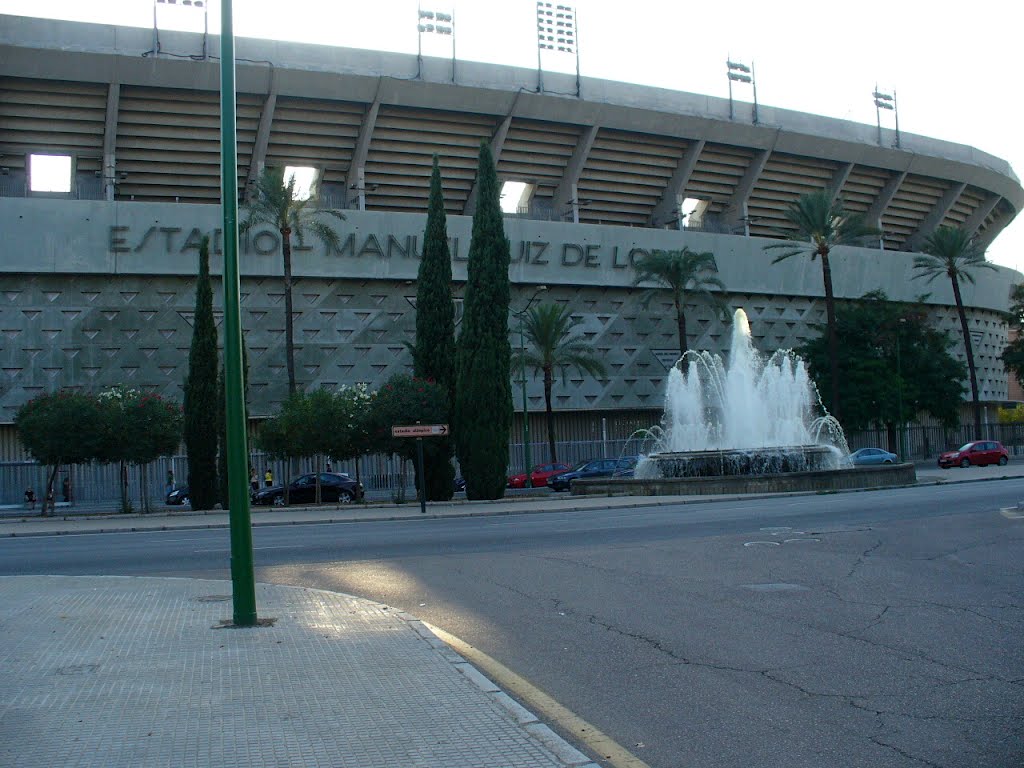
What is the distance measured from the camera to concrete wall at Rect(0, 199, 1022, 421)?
45188 mm

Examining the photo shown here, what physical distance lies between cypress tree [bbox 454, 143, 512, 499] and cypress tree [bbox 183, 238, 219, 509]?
835 centimetres

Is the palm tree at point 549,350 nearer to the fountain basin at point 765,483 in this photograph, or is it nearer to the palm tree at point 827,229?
the palm tree at point 827,229

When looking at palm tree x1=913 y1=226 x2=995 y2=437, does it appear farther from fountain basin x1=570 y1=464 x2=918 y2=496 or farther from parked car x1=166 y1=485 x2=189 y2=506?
parked car x1=166 y1=485 x2=189 y2=506

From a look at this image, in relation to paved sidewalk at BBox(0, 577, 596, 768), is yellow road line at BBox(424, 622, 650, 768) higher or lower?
lower

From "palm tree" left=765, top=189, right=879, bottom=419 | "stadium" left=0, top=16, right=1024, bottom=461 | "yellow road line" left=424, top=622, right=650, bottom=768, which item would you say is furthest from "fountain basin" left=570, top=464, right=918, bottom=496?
"yellow road line" left=424, top=622, right=650, bottom=768

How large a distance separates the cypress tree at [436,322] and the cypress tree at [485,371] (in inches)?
32.4

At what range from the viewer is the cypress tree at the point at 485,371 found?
34688 millimetres

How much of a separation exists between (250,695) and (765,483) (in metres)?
25.9

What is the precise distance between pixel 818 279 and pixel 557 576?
5171cm

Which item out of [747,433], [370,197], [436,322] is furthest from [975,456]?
[370,197]

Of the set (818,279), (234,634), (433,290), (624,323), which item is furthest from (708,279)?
(234,634)

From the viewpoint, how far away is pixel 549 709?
648 cm

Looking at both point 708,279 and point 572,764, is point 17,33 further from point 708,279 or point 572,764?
point 572,764

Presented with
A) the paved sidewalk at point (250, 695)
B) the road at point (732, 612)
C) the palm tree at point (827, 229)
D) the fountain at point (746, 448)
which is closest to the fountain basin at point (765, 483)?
the fountain at point (746, 448)
